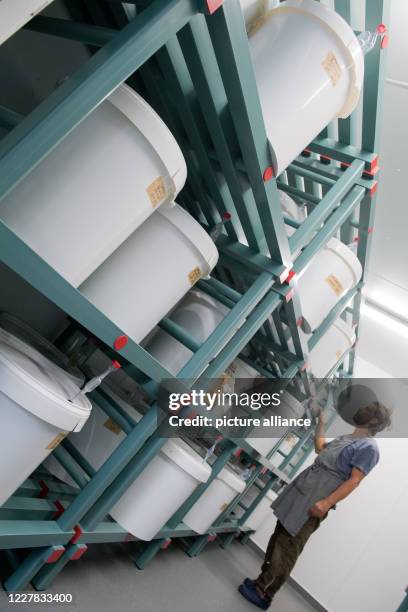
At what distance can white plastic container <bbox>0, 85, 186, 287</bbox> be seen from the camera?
143 cm

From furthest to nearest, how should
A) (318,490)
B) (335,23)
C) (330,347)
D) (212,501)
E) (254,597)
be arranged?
(330,347) → (212,501) → (254,597) → (318,490) → (335,23)

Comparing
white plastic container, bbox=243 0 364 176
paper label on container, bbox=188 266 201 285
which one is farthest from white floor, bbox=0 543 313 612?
white plastic container, bbox=243 0 364 176

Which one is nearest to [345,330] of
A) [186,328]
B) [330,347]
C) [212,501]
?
[330,347]

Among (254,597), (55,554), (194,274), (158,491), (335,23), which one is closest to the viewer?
(335,23)

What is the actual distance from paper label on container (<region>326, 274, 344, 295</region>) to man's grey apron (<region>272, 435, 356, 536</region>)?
856mm

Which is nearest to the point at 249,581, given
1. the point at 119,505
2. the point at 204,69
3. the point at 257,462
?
the point at 257,462

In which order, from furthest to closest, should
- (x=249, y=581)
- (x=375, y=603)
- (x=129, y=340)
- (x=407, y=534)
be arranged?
(x=407, y=534)
(x=375, y=603)
(x=249, y=581)
(x=129, y=340)

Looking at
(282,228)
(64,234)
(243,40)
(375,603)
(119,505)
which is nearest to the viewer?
(64,234)

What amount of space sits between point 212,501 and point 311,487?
2.22 ft

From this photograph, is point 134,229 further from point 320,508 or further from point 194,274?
point 320,508

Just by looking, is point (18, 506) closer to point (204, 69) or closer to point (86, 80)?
point (86, 80)

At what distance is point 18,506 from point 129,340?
33.2 inches

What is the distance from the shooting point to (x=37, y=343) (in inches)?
87.8

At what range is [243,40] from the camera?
5.16 ft
